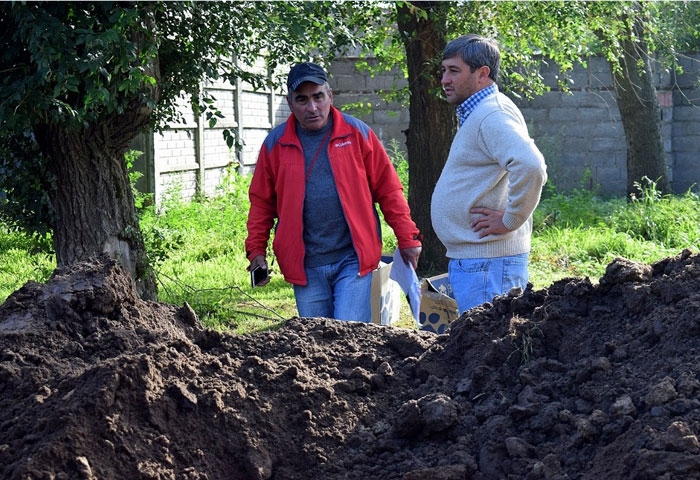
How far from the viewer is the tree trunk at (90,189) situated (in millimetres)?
5449

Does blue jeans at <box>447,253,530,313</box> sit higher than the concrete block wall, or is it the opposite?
the concrete block wall

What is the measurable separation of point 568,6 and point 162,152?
5986 millimetres

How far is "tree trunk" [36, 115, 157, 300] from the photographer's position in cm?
545

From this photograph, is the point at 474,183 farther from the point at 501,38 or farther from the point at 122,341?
the point at 501,38

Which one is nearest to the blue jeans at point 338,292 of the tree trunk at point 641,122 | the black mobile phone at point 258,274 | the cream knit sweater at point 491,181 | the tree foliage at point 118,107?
the black mobile phone at point 258,274

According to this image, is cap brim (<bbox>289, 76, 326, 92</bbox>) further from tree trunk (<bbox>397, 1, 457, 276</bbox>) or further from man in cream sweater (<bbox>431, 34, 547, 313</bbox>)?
tree trunk (<bbox>397, 1, 457, 276</bbox>)

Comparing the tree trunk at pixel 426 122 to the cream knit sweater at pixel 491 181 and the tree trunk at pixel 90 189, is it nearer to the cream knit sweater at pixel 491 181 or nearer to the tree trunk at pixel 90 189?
the tree trunk at pixel 90 189

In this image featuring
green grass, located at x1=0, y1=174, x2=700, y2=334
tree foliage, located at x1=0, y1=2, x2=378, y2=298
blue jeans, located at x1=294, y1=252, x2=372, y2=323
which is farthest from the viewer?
green grass, located at x1=0, y1=174, x2=700, y2=334

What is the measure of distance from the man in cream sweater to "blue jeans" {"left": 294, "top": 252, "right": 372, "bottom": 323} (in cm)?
51

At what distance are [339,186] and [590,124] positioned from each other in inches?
429

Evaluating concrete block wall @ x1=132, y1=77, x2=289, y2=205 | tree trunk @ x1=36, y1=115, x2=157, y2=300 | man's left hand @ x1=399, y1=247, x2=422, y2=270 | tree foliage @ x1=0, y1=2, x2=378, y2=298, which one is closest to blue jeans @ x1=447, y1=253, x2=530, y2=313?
man's left hand @ x1=399, y1=247, x2=422, y2=270

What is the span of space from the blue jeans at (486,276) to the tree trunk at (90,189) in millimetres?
2461

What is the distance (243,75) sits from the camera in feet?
19.3

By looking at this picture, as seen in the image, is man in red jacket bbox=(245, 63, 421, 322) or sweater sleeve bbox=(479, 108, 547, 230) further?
man in red jacket bbox=(245, 63, 421, 322)
